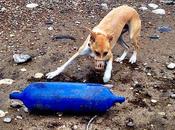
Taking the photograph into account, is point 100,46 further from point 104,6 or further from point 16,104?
point 104,6

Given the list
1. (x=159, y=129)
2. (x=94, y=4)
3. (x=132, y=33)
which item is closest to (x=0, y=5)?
(x=94, y=4)

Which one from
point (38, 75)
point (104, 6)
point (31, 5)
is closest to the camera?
point (38, 75)

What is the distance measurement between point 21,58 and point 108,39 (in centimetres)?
125

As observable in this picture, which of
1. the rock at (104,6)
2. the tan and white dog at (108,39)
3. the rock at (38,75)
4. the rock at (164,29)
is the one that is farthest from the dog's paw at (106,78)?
the rock at (104,6)

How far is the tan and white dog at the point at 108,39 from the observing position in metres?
4.68

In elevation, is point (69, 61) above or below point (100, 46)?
below

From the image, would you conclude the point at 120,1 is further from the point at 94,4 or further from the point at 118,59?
the point at 118,59

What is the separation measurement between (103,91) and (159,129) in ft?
2.15

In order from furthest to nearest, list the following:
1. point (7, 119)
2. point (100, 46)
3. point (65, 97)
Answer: point (100, 46) → point (7, 119) → point (65, 97)

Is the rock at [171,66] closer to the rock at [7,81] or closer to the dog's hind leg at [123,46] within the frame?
the dog's hind leg at [123,46]

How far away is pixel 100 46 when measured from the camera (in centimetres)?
466

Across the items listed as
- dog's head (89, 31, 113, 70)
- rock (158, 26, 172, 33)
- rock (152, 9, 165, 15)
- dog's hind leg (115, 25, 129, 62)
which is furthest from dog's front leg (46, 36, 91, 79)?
rock (152, 9, 165, 15)

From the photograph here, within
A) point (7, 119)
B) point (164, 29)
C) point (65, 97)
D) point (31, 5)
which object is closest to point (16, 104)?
point (7, 119)

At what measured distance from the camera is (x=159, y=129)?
14.1ft
